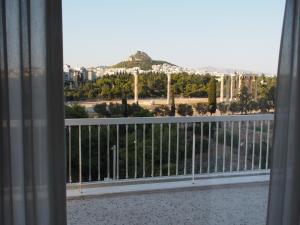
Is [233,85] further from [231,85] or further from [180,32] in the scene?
[180,32]

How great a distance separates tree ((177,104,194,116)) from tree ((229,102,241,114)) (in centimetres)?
46

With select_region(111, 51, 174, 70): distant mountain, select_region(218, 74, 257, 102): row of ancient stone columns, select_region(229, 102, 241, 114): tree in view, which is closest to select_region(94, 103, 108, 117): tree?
select_region(111, 51, 174, 70): distant mountain

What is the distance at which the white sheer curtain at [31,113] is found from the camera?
1.33 metres

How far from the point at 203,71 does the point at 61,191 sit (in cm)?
247

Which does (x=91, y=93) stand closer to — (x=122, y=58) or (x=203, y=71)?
(x=122, y=58)

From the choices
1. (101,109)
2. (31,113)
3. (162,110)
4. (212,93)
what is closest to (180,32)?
(212,93)

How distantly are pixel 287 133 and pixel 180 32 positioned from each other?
199 cm

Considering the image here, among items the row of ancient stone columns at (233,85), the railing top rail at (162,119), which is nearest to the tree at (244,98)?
the row of ancient stone columns at (233,85)

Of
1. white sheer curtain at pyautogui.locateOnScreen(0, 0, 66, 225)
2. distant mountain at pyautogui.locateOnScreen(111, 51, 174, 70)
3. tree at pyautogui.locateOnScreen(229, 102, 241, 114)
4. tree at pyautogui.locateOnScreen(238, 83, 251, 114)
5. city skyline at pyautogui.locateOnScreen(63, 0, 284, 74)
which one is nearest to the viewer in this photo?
white sheer curtain at pyautogui.locateOnScreen(0, 0, 66, 225)

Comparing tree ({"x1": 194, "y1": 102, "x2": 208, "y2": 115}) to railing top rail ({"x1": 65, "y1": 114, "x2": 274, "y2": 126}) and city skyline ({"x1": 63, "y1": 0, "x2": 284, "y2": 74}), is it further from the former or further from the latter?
city skyline ({"x1": 63, "y1": 0, "x2": 284, "y2": 74})

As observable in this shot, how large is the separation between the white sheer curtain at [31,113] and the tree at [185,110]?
276 centimetres

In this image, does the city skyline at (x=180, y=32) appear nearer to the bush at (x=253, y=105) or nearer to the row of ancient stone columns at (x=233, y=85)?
the row of ancient stone columns at (x=233, y=85)

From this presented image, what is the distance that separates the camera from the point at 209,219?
3434mm

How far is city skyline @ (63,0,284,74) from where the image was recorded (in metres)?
2.96
